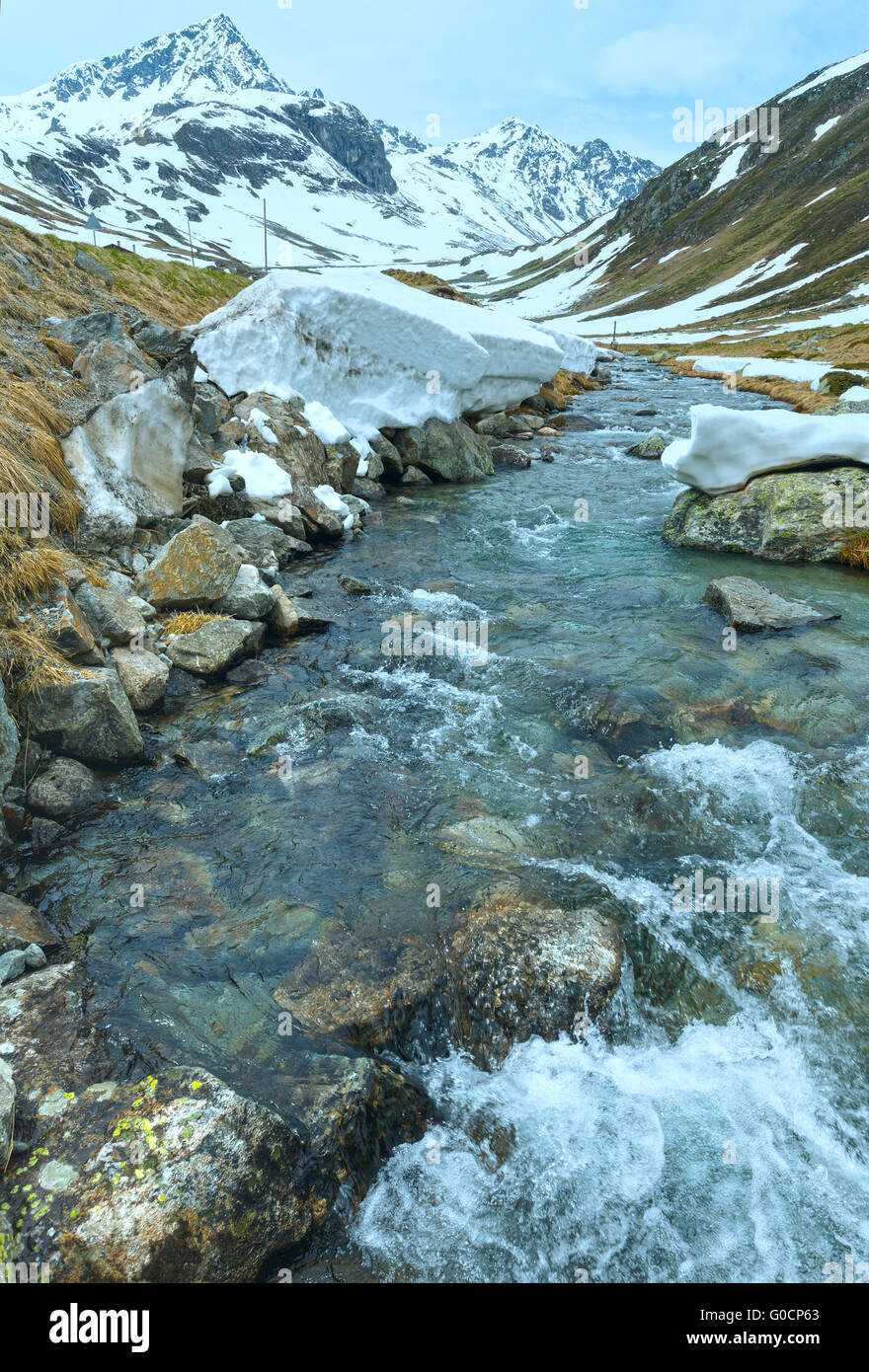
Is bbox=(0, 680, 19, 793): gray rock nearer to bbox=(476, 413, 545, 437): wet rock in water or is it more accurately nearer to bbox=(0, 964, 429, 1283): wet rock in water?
bbox=(0, 964, 429, 1283): wet rock in water

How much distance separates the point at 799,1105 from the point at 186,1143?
13.4 feet

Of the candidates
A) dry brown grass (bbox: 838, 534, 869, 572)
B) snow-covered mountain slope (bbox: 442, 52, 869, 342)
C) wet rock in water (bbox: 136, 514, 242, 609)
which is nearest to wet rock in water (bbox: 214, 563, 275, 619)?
wet rock in water (bbox: 136, 514, 242, 609)

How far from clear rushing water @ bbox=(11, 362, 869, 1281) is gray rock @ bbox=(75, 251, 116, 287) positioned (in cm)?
1595

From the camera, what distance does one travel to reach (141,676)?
8.20m

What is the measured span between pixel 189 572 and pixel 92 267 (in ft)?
55.1

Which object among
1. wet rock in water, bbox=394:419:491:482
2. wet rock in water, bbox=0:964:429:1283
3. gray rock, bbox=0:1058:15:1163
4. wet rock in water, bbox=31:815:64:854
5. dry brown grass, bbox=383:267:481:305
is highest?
dry brown grass, bbox=383:267:481:305

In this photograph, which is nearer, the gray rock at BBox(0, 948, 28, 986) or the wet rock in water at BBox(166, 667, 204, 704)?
the gray rock at BBox(0, 948, 28, 986)

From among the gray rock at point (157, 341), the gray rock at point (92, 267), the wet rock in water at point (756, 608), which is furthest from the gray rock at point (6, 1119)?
the gray rock at point (92, 267)


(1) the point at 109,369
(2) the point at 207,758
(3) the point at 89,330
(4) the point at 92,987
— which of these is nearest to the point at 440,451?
(3) the point at 89,330

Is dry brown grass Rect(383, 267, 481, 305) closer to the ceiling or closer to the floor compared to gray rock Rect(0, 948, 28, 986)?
closer to the ceiling

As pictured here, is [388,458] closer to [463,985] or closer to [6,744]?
[6,744]

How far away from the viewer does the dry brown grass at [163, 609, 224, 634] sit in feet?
31.0

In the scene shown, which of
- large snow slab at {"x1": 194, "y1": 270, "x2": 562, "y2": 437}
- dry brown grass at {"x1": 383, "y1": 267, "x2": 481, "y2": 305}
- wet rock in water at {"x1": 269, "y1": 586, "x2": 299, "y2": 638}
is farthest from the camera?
dry brown grass at {"x1": 383, "y1": 267, "x2": 481, "y2": 305}
